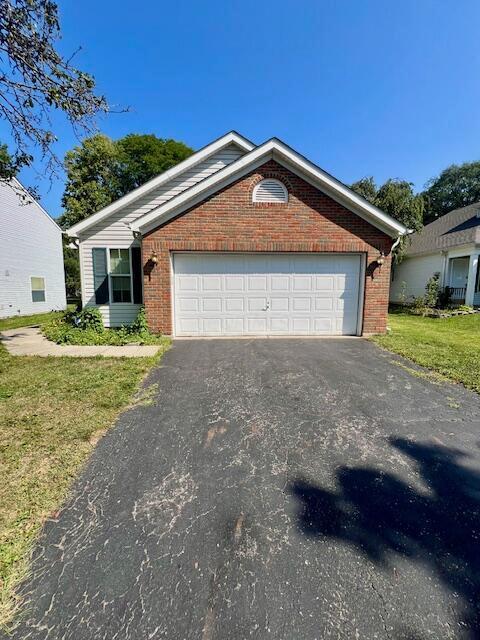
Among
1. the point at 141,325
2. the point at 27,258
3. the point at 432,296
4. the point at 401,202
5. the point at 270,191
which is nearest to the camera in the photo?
the point at 270,191

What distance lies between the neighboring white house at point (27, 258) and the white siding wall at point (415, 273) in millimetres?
21763

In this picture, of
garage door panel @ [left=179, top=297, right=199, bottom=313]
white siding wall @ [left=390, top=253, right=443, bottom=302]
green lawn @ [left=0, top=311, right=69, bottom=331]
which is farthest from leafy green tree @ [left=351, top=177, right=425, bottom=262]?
green lawn @ [left=0, top=311, right=69, bottom=331]

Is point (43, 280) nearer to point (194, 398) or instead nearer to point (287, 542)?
point (194, 398)

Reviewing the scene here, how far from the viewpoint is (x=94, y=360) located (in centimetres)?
644

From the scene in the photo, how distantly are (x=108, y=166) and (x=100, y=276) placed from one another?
23.2m

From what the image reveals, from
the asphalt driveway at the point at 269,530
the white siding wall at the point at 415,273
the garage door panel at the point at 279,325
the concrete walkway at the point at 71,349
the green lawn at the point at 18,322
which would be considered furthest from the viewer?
the white siding wall at the point at 415,273

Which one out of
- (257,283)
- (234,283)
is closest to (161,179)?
(234,283)

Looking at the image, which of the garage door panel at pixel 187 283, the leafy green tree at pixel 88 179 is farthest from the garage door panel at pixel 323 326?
the leafy green tree at pixel 88 179

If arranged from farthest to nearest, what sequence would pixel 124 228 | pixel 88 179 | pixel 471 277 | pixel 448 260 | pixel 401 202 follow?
1. pixel 88 179
2. pixel 448 260
3. pixel 401 202
4. pixel 471 277
5. pixel 124 228

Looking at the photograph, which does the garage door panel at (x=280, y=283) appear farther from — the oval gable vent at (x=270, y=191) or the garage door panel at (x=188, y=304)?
the garage door panel at (x=188, y=304)

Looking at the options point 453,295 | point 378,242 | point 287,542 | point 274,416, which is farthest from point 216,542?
point 453,295

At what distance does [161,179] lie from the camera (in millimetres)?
9609

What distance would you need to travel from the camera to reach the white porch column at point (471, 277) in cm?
1475

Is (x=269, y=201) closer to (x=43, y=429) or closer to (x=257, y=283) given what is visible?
(x=257, y=283)
